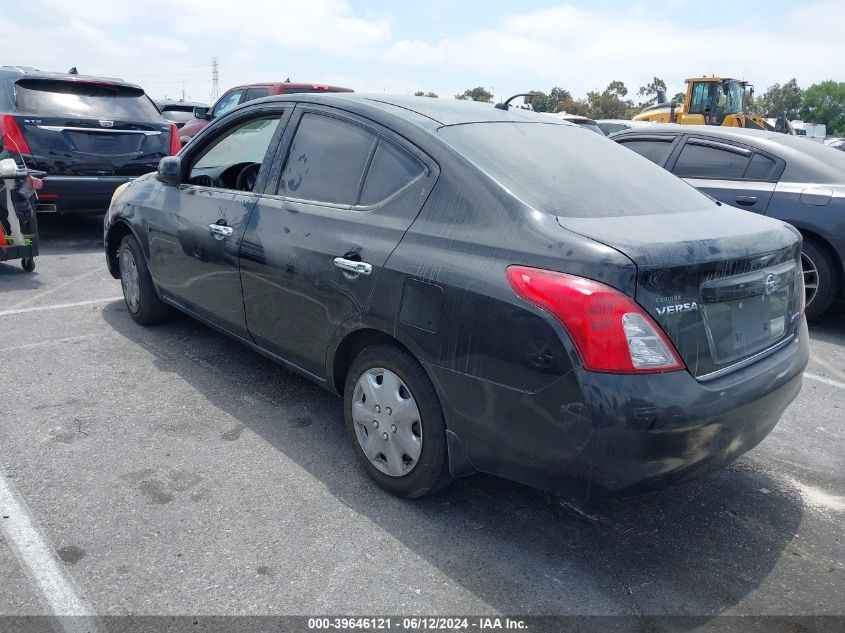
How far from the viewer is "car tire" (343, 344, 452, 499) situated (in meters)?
2.87

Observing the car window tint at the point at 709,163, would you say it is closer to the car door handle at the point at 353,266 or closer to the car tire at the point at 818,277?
the car tire at the point at 818,277

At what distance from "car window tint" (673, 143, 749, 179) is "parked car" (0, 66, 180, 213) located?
5.59 metres

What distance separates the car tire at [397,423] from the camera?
9.40 ft

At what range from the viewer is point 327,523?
2949 millimetres

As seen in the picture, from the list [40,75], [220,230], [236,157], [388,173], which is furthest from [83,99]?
[388,173]

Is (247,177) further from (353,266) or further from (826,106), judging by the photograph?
(826,106)

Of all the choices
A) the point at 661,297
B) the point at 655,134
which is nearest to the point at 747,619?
the point at 661,297

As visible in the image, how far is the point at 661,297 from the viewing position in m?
2.42

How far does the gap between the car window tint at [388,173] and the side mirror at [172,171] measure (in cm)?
178

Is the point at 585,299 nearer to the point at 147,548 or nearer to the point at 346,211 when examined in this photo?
the point at 346,211

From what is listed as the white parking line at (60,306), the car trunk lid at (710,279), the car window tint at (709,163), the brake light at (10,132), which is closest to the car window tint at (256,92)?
the brake light at (10,132)

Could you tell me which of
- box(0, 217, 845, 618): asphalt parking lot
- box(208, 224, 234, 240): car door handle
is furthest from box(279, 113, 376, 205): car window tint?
box(0, 217, 845, 618): asphalt parking lot

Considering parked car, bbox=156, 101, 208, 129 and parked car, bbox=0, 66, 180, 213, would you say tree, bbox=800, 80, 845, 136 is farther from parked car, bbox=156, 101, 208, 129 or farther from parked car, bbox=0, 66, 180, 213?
parked car, bbox=0, 66, 180, 213

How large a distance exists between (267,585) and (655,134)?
19.2ft
